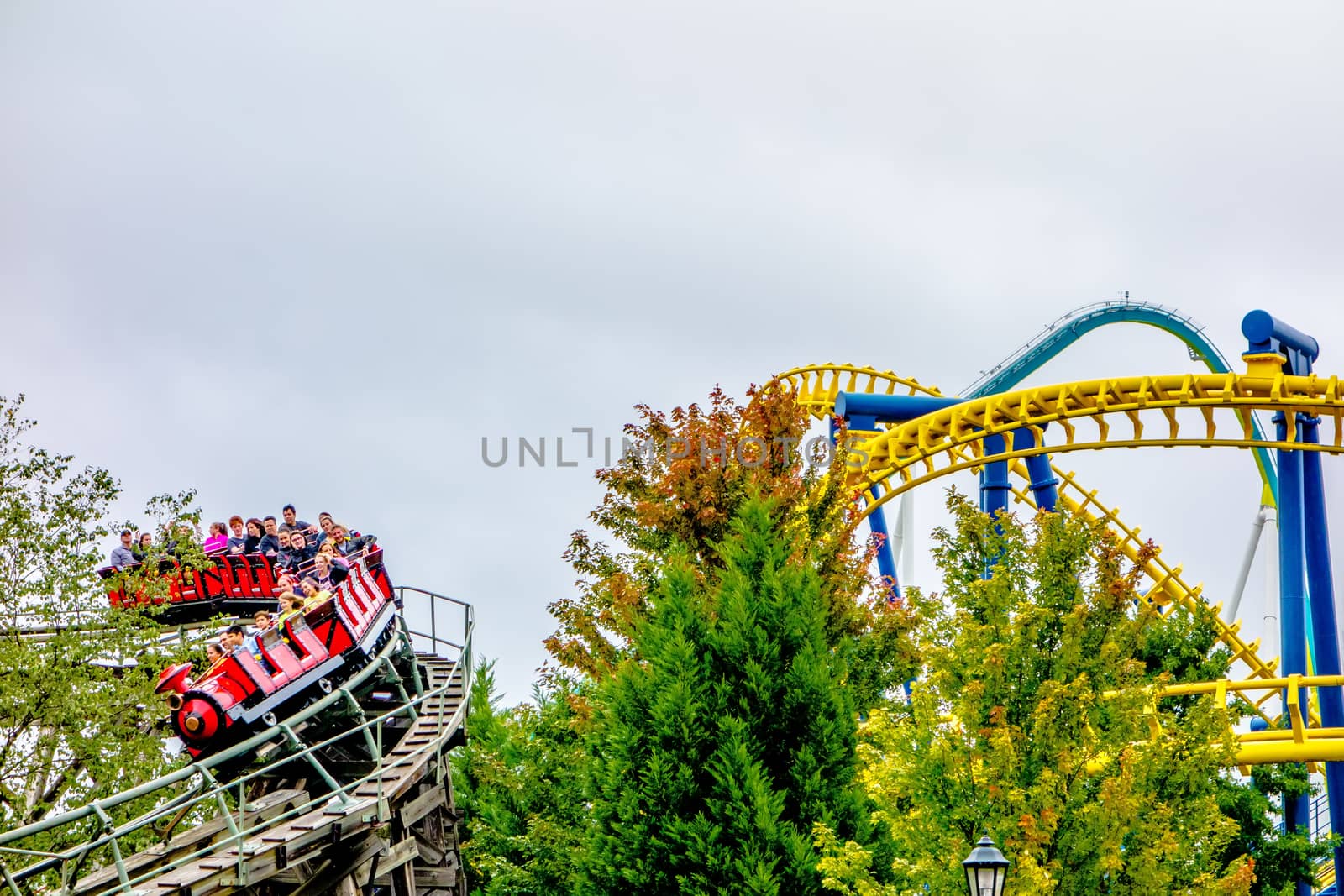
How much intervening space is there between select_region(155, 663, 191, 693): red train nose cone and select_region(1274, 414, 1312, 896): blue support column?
50.0ft

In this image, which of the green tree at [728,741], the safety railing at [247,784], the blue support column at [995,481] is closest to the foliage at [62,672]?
the safety railing at [247,784]

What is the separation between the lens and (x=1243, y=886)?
1052 cm

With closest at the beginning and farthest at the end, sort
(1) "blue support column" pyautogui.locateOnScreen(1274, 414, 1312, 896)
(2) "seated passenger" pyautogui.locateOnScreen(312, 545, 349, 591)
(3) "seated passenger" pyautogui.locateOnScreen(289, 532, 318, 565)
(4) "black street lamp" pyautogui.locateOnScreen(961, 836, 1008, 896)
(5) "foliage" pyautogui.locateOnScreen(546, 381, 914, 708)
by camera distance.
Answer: (4) "black street lamp" pyautogui.locateOnScreen(961, 836, 1008, 896) → (5) "foliage" pyautogui.locateOnScreen(546, 381, 914, 708) → (2) "seated passenger" pyautogui.locateOnScreen(312, 545, 349, 591) → (3) "seated passenger" pyautogui.locateOnScreen(289, 532, 318, 565) → (1) "blue support column" pyautogui.locateOnScreen(1274, 414, 1312, 896)

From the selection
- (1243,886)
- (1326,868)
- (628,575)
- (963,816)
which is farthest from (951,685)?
(1326,868)

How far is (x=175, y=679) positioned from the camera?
16.0m

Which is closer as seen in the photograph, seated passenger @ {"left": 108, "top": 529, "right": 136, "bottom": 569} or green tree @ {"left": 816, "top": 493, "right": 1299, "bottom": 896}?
green tree @ {"left": 816, "top": 493, "right": 1299, "bottom": 896}

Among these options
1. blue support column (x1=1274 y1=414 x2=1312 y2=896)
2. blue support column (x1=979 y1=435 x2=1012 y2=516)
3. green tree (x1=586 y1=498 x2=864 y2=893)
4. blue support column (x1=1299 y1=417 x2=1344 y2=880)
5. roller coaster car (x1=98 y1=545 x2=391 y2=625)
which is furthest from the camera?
blue support column (x1=979 y1=435 x2=1012 y2=516)

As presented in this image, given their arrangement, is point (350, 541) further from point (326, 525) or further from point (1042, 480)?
point (1042, 480)

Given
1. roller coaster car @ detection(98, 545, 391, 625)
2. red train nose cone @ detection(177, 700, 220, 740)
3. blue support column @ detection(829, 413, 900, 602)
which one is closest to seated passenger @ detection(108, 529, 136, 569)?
roller coaster car @ detection(98, 545, 391, 625)

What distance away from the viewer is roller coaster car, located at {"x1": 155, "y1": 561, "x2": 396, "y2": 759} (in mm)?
15227

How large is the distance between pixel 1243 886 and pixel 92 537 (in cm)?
1286

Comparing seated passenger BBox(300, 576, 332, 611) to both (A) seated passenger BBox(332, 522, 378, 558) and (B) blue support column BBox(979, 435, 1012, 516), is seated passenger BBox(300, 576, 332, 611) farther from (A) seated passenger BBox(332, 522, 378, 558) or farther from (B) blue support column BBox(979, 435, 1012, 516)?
(B) blue support column BBox(979, 435, 1012, 516)

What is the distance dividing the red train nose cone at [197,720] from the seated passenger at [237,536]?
29.7ft

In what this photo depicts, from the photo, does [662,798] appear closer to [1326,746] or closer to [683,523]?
[683,523]
